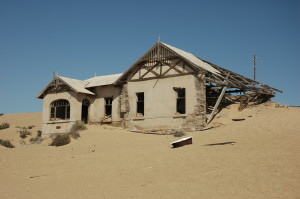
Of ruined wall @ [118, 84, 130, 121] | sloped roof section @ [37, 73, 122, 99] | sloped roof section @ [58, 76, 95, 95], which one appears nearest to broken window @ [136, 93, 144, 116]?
ruined wall @ [118, 84, 130, 121]

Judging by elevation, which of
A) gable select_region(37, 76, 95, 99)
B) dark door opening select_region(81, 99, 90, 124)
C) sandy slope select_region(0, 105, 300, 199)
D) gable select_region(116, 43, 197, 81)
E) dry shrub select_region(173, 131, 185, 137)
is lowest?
sandy slope select_region(0, 105, 300, 199)

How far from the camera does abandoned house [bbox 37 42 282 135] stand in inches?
783

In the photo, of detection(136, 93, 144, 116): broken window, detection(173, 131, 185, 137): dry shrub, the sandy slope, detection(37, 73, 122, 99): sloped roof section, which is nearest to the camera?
the sandy slope

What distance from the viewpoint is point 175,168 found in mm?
10414

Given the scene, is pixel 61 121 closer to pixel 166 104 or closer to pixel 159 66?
pixel 166 104

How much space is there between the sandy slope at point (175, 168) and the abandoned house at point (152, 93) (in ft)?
10.8

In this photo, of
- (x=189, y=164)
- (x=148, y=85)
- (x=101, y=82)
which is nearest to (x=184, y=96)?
(x=148, y=85)

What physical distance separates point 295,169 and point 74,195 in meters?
6.05

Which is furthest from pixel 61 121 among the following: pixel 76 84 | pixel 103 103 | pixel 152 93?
pixel 152 93

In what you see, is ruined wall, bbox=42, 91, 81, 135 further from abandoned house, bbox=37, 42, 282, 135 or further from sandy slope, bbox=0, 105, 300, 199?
sandy slope, bbox=0, 105, 300, 199

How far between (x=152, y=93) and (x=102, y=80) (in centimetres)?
614

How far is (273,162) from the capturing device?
376 inches

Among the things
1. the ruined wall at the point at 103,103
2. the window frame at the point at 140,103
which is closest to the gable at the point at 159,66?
the window frame at the point at 140,103

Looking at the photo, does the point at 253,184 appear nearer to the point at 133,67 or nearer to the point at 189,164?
the point at 189,164
